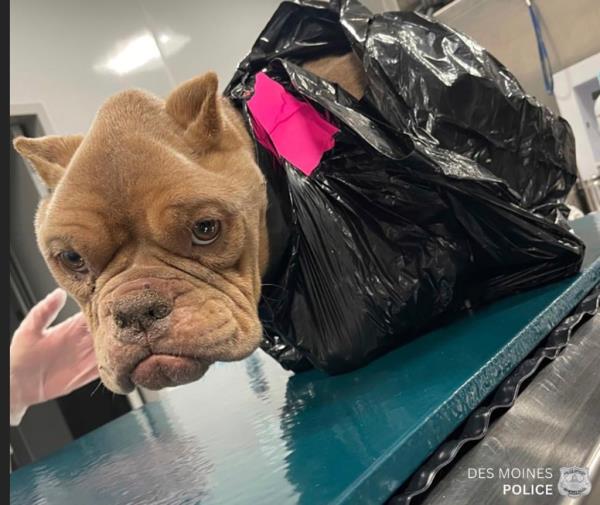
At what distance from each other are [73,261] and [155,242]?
10 cm

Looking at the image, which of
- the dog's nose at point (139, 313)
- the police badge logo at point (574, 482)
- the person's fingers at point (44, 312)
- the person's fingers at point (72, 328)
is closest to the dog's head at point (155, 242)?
the dog's nose at point (139, 313)

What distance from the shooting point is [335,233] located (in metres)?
0.73

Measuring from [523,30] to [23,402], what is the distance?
90.4 inches

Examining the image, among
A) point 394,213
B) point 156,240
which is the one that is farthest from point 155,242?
point 394,213

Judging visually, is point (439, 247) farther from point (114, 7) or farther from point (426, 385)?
point (114, 7)

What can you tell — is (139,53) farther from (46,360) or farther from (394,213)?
(394,213)

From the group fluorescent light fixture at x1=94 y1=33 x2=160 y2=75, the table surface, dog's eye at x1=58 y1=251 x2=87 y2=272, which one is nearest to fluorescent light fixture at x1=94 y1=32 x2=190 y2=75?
fluorescent light fixture at x1=94 y1=33 x2=160 y2=75

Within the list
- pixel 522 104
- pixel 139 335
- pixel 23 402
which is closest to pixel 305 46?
pixel 522 104

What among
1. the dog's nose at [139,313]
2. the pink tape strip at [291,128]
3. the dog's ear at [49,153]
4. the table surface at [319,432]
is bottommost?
the table surface at [319,432]

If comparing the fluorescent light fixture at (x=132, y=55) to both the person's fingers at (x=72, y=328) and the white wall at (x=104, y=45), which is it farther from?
the person's fingers at (x=72, y=328)

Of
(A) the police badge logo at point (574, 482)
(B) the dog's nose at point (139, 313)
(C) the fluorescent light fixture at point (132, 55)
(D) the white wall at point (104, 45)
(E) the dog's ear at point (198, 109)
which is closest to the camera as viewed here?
(A) the police badge logo at point (574, 482)

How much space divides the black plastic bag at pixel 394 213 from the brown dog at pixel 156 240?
0.40 feet

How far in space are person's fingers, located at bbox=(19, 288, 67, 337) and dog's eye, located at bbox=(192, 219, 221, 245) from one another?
72 cm

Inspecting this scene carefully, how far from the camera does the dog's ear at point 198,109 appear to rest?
64 centimetres
